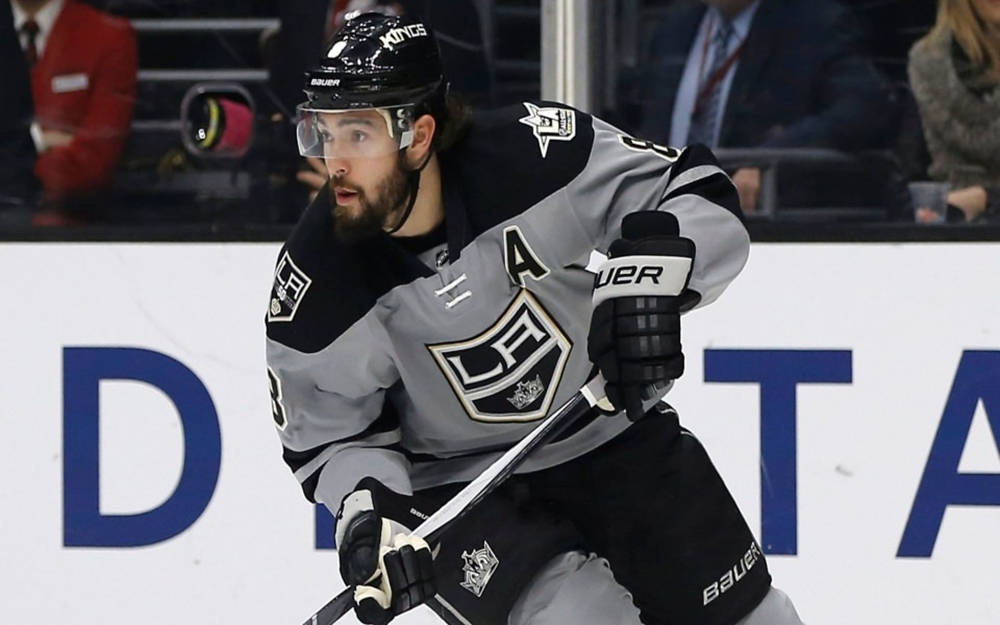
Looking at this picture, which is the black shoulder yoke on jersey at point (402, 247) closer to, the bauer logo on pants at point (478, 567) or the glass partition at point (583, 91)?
the bauer logo on pants at point (478, 567)

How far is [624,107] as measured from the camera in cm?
330

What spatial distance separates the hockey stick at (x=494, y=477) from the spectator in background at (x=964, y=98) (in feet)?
3.53

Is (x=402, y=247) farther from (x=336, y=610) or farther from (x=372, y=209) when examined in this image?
(x=336, y=610)

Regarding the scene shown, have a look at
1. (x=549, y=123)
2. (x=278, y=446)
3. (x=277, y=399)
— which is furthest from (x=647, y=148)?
(x=278, y=446)

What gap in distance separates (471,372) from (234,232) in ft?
3.17

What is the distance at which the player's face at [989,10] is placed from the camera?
3.20 meters

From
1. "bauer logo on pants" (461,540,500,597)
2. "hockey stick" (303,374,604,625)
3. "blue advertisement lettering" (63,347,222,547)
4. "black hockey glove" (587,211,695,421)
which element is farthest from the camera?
"blue advertisement lettering" (63,347,222,547)

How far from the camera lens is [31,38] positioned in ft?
11.3

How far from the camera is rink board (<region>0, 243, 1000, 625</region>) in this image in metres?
3.20

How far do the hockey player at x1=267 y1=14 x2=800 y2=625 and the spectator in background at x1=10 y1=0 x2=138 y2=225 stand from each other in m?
1.01

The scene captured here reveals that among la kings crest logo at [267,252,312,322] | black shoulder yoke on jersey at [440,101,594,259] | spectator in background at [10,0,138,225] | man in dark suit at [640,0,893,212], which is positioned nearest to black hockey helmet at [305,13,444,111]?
black shoulder yoke on jersey at [440,101,594,259]

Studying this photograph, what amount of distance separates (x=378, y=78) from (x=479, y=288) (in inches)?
11.7

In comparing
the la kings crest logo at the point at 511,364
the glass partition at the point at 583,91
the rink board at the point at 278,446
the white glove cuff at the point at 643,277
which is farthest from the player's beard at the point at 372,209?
the rink board at the point at 278,446

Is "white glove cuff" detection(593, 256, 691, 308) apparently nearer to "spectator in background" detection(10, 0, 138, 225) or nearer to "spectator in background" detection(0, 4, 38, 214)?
"spectator in background" detection(10, 0, 138, 225)
